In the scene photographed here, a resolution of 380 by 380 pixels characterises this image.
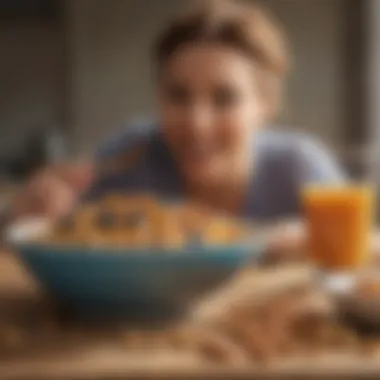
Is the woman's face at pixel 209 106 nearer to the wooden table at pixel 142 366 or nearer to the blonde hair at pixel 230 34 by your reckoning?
the blonde hair at pixel 230 34

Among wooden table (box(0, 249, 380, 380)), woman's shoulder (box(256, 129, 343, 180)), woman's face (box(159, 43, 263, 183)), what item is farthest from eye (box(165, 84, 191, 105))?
wooden table (box(0, 249, 380, 380))

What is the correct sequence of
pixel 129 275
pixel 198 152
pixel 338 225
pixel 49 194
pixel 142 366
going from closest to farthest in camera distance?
pixel 142 366 → pixel 129 275 → pixel 338 225 → pixel 49 194 → pixel 198 152

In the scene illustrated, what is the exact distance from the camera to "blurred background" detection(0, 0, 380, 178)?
2.67 m

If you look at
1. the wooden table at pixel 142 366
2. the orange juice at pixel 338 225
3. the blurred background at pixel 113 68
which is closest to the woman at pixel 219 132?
the orange juice at pixel 338 225

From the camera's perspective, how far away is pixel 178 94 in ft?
4.83

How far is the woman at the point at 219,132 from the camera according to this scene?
143cm

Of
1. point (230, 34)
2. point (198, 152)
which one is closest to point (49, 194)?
point (198, 152)

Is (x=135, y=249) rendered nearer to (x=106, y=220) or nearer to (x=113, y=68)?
(x=106, y=220)

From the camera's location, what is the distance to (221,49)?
1452mm

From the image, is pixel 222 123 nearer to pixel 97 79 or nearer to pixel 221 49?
pixel 221 49

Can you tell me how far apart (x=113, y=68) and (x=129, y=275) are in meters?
1.96

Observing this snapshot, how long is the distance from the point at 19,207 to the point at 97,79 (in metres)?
1.45

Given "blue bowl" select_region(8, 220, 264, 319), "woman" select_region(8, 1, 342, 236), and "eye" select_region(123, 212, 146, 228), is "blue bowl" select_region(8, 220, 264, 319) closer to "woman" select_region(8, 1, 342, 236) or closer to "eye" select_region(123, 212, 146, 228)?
"eye" select_region(123, 212, 146, 228)

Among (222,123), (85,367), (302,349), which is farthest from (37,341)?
(222,123)
